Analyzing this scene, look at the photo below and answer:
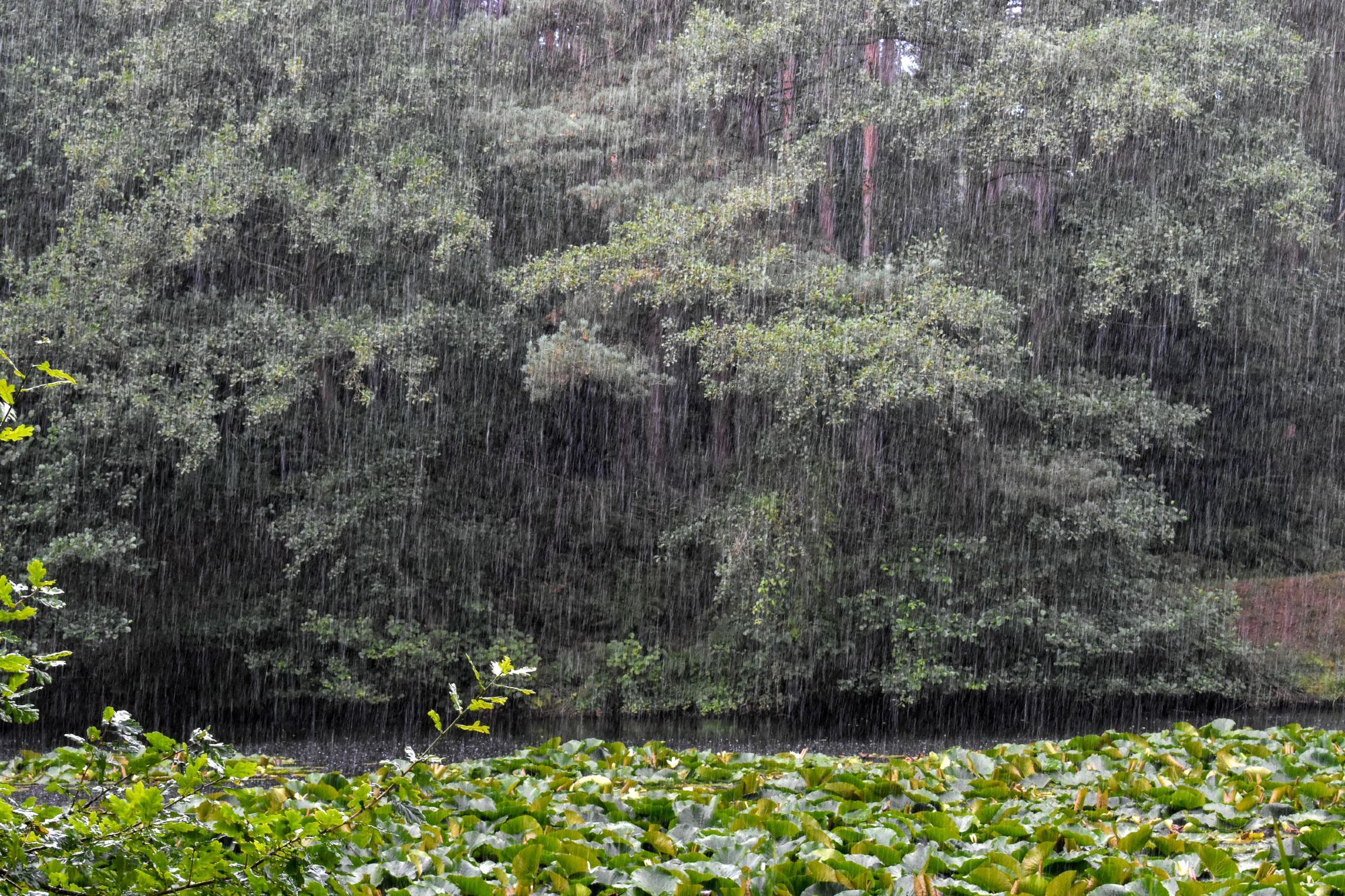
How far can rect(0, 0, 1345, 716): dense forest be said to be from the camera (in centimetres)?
1050

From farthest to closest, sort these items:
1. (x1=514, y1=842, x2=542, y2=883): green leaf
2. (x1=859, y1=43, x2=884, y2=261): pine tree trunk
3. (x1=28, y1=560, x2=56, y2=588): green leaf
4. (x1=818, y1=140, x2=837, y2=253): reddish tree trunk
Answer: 1. (x1=859, y1=43, x2=884, y2=261): pine tree trunk
2. (x1=818, y1=140, x2=837, y2=253): reddish tree trunk
3. (x1=514, y1=842, x2=542, y2=883): green leaf
4. (x1=28, y1=560, x2=56, y2=588): green leaf

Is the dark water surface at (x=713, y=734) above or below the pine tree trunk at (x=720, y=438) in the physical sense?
below

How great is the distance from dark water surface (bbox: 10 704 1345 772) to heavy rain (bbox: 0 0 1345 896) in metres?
0.08

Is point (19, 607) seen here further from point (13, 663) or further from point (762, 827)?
point (762, 827)

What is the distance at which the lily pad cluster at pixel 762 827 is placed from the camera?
1.92 metres

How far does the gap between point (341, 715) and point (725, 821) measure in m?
9.50

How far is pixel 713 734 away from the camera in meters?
10.5

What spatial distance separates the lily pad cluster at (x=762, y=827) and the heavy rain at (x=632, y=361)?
616 cm

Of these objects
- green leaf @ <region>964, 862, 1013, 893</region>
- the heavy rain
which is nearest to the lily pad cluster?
green leaf @ <region>964, 862, 1013, 893</region>

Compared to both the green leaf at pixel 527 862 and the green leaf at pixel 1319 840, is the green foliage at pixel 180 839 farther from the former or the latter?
the green leaf at pixel 1319 840

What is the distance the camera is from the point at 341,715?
11383 mm

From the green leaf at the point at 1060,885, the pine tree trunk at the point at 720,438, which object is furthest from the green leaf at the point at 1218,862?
the pine tree trunk at the point at 720,438

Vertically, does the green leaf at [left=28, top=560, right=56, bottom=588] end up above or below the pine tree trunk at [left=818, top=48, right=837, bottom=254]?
below

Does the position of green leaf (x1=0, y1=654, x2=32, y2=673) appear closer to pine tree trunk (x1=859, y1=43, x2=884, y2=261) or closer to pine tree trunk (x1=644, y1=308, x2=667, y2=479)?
pine tree trunk (x1=644, y1=308, x2=667, y2=479)
